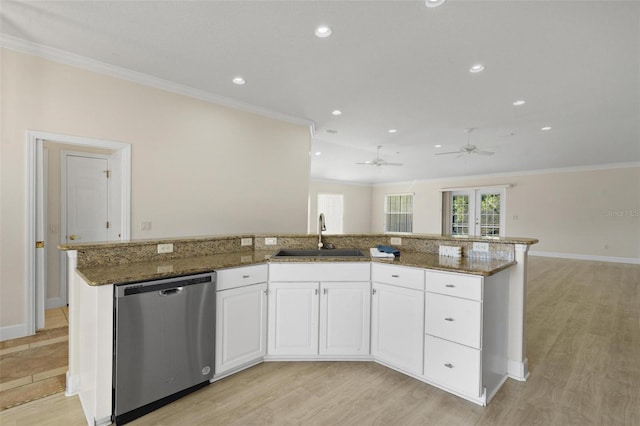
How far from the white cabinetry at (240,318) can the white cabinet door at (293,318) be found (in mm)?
75

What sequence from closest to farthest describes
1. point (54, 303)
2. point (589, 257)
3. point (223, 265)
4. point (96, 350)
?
point (96, 350) → point (223, 265) → point (54, 303) → point (589, 257)

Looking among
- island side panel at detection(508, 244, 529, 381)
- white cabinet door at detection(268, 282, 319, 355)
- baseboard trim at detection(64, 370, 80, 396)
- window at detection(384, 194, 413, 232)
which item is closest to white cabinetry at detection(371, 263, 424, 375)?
white cabinet door at detection(268, 282, 319, 355)

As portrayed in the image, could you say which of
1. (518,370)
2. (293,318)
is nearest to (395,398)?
(293,318)

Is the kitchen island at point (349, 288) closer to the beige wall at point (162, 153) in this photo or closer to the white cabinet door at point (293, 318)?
the white cabinet door at point (293, 318)

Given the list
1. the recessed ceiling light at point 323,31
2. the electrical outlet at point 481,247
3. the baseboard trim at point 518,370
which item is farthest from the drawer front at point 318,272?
the recessed ceiling light at point 323,31

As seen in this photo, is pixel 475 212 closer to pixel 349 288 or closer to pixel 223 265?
pixel 349 288

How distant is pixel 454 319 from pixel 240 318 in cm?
157

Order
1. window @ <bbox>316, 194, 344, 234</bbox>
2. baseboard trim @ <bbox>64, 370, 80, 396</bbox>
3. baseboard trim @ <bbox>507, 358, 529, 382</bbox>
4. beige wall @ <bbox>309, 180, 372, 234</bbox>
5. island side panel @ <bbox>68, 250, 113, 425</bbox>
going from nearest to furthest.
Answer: island side panel @ <bbox>68, 250, 113, 425</bbox> < baseboard trim @ <bbox>64, 370, 80, 396</bbox> < baseboard trim @ <bbox>507, 358, 529, 382</bbox> < beige wall @ <bbox>309, 180, 372, 234</bbox> < window @ <bbox>316, 194, 344, 234</bbox>

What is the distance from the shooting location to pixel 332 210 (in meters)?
11.2

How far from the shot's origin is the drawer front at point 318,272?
2.47 metres

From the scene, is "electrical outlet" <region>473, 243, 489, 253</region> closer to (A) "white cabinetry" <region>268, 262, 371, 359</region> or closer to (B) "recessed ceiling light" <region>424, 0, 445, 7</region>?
(A) "white cabinetry" <region>268, 262, 371, 359</region>

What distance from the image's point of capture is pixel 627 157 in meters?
6.98

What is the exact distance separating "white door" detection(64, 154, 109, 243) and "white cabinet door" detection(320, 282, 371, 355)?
11.1ft

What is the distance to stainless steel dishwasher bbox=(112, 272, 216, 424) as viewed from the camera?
5.75 ft
